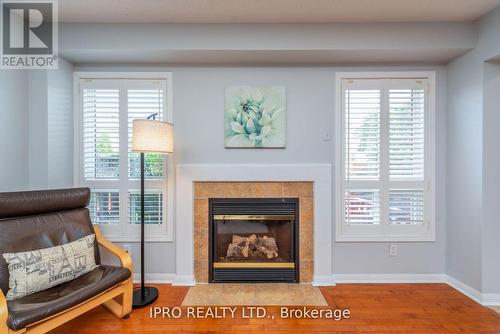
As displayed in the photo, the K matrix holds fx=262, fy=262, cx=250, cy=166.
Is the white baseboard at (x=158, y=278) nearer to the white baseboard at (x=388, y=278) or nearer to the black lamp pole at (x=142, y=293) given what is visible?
the black lamp pole at (x=142, y=293)

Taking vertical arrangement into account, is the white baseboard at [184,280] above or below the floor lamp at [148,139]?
below

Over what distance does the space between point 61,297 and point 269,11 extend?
2693 millimetres

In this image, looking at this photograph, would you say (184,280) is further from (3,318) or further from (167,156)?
(3,318)

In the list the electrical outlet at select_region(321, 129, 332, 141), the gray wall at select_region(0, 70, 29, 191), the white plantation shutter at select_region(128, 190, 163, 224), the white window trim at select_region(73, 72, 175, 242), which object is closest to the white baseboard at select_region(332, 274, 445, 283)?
the electrical outlet at select_region(321, 129, 332, 141)

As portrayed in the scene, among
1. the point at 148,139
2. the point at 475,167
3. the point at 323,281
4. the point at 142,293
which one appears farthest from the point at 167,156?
the point at 475,167

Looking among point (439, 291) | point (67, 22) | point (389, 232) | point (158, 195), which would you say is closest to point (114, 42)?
point (67, 22)

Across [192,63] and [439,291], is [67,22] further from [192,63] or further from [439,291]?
[439,291]

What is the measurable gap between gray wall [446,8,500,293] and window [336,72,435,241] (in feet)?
0.71

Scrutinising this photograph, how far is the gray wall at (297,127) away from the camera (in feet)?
9.09

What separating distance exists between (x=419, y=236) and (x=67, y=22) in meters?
4.10

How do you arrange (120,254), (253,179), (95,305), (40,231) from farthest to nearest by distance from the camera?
(253,179)
(120,254)
(40,231)
(95,305)

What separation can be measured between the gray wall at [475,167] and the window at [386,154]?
22 cm

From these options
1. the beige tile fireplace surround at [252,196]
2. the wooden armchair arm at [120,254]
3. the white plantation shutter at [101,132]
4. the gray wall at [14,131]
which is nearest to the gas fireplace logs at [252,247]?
the beige tile fireplace surround at [252,196]

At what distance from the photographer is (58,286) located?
6.28 feet
